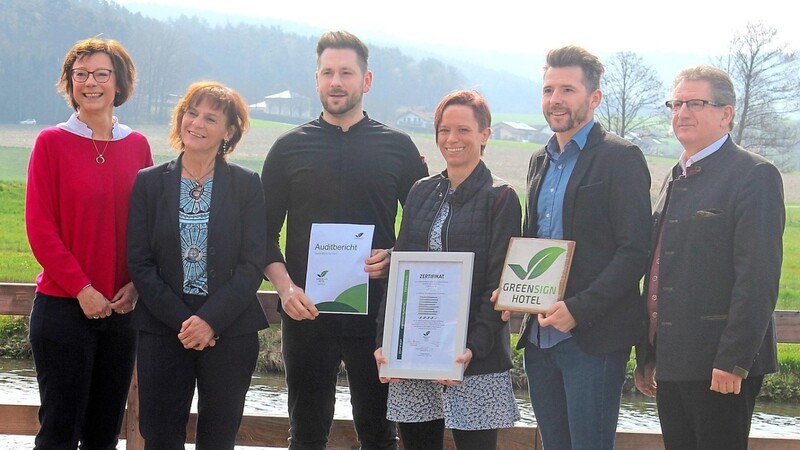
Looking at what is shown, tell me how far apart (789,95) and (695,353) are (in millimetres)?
40800

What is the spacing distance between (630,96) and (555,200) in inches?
1800

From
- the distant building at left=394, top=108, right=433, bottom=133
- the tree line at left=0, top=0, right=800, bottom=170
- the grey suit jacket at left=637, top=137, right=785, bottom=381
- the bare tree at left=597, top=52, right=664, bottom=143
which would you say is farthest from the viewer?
the distant building at left=394, top=108, right=433, bottom=133

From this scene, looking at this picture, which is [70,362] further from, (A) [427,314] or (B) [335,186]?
(A) [427,314]

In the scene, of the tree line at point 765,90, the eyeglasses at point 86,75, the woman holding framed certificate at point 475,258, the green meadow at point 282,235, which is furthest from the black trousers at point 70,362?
the tree line at point 765,90

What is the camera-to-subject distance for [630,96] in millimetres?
47469

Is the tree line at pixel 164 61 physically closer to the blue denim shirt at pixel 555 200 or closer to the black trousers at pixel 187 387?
the black trousers at pixel 187 387

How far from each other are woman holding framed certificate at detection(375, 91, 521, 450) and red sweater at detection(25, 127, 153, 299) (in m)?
1.24

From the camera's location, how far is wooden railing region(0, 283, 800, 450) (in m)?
4.64

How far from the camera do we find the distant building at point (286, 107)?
3465 inches

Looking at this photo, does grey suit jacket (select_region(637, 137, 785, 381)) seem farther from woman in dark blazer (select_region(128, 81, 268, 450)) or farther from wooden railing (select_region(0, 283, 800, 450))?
woman in dark blazer (select_region(128, 81, 268, 450))

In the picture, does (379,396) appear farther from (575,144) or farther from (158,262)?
(575,144)

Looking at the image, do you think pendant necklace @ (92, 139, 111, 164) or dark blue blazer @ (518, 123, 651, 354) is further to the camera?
pendant necklace @ (92, 139, 111, 164)

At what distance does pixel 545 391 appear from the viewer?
377cm

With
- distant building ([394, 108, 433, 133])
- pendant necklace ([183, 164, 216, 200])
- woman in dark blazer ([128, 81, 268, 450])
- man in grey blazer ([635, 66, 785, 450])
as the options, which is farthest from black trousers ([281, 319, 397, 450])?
distant building ([394, 108, 433, 133])
